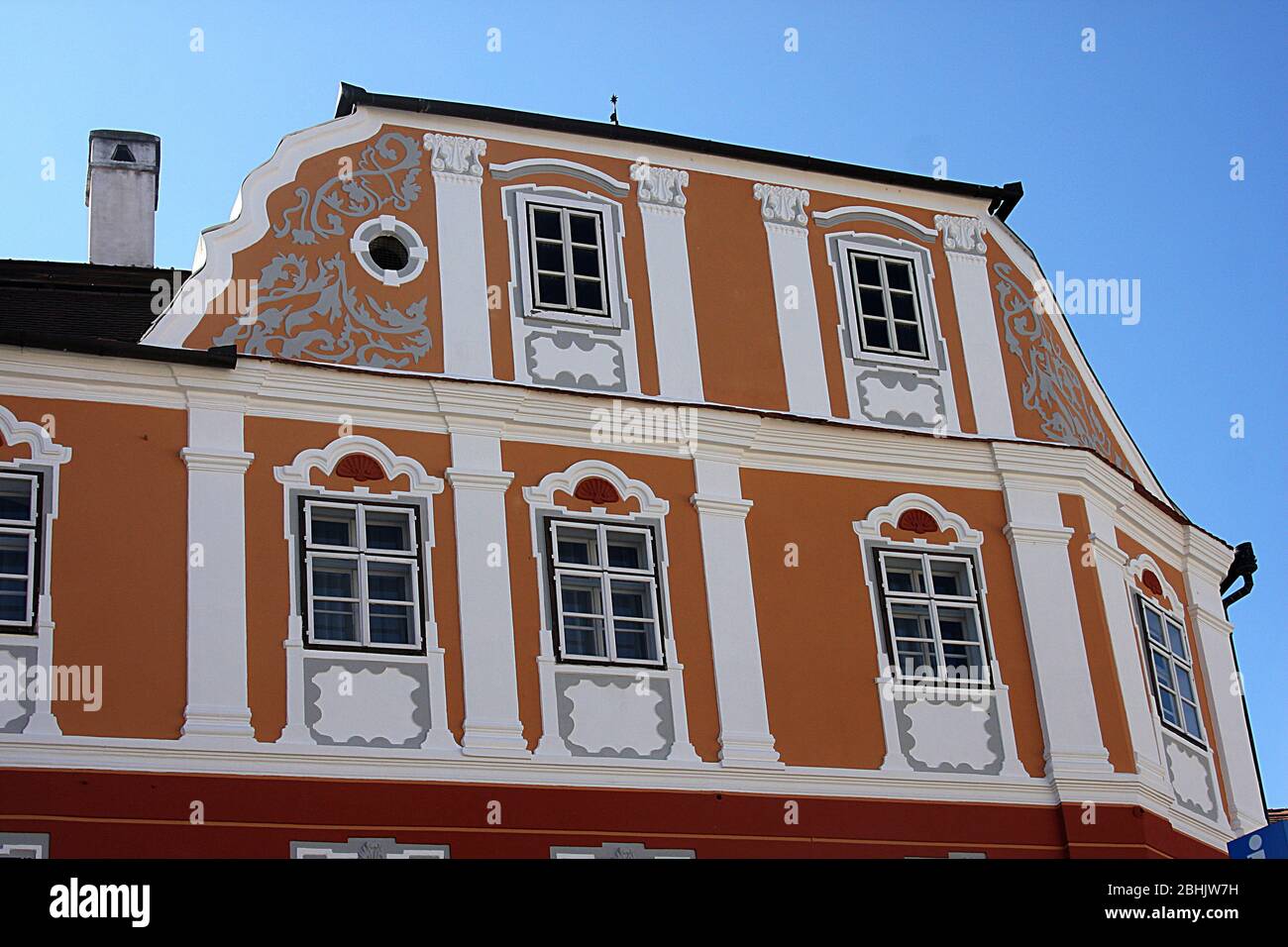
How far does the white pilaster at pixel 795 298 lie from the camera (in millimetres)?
21094

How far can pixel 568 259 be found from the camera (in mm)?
20906

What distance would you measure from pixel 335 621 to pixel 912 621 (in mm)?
5275

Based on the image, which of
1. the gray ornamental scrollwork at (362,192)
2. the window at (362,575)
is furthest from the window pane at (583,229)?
the window at (362,575)

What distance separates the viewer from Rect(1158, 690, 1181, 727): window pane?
2122 centimetres

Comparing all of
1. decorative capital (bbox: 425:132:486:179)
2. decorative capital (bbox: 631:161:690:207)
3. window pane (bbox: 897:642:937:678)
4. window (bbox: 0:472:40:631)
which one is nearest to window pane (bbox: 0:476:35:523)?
window (bbox: 0:472:40:631)

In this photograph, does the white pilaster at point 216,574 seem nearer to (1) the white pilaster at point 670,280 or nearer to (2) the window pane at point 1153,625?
(1) the white pilaster at point 670,280

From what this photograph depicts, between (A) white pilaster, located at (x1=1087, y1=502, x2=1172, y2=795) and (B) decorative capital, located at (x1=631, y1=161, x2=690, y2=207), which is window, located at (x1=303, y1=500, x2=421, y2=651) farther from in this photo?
(A) white pilaster, located at (x1=1087, y1=502, x2=1172, y2=795)

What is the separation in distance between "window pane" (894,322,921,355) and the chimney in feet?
25.6

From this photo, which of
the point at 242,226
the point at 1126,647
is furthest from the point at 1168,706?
the point at 242,226

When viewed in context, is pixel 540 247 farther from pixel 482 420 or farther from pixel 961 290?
pixel 961 290

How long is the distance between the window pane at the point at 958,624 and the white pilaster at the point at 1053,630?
0.51m

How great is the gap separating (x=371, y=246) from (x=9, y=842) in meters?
6.37

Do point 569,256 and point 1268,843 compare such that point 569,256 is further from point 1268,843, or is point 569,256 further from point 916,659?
point 1268,843

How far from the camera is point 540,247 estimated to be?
20.9m
